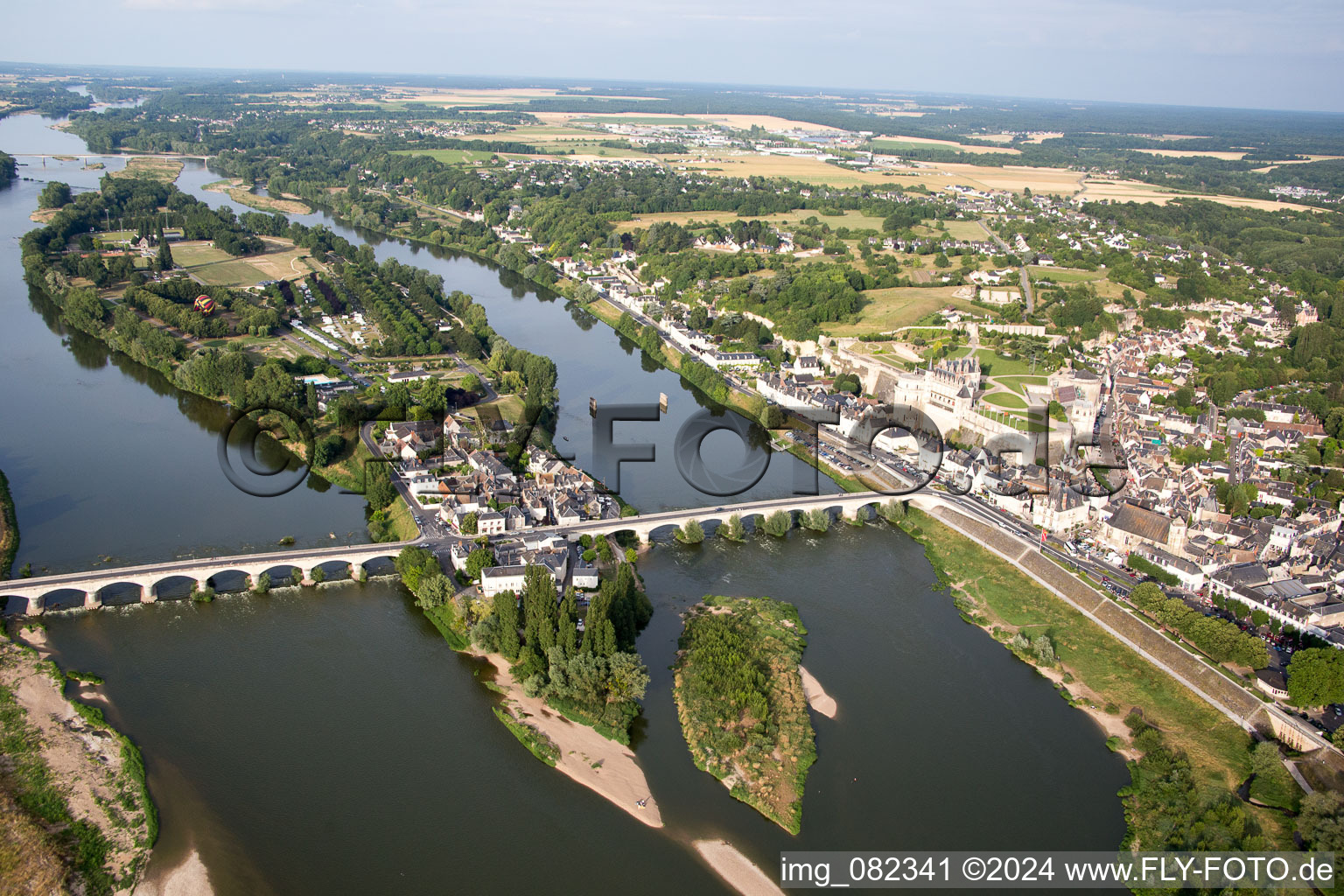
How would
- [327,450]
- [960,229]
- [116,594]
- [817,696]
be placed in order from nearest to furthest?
1. [817,696]
2. [116,594]
3. [327,450]
4. [960,229]

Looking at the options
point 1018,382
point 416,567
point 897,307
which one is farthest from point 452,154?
point 416,567

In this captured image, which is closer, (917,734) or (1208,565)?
(917,734)

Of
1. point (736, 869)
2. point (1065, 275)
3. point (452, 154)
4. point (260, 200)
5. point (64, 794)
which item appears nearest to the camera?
point (736, 869)

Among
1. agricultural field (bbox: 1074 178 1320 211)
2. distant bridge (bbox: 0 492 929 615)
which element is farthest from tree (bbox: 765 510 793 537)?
agricultural field (bbox: 1074 178 1320 211)

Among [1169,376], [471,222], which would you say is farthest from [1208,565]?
[471,222]

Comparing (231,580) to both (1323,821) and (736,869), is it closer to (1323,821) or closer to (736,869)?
(736,869)

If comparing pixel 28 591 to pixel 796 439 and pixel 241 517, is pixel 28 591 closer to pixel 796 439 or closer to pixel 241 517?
pixel 241 517

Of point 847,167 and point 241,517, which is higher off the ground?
point 847,167
